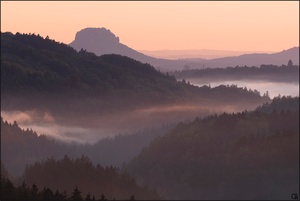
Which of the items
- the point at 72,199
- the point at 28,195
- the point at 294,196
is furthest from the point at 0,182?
the point at 294,196

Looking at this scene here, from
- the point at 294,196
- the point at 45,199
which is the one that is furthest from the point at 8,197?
the point at 294,196

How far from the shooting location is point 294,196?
76.4 meters

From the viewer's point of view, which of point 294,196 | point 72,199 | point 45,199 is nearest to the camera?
point 294,196

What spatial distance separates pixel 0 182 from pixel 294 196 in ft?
214

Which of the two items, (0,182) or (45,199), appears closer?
(45,199)

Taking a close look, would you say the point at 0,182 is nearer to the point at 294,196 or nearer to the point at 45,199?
the point at 45,199

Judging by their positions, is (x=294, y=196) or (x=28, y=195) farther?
(x=28, y=195)

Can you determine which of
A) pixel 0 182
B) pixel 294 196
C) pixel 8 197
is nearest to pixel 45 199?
pixel 8 197

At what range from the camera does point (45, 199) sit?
105 m

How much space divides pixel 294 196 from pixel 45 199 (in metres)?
49.0

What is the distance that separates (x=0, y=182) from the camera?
4604 inches

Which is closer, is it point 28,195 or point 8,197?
point 8,197

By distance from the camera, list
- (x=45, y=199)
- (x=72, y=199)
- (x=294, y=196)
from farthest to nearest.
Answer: (x=72, y=199)
(x=45, y=199)
(x=294, y=196)

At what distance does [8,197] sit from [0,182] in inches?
382
